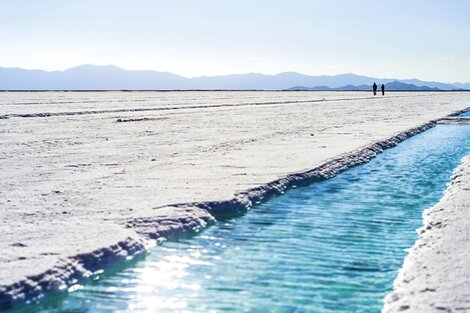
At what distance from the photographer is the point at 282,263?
5.77m

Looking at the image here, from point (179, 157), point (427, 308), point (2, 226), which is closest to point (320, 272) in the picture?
point (427, 308)

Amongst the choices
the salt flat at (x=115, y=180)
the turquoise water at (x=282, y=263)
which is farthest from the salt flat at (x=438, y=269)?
the salt flat at (x=115, y=180)

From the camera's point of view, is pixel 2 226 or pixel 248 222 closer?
pixel 2 226

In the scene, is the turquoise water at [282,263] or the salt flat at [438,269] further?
the turquoise water at [282,263]

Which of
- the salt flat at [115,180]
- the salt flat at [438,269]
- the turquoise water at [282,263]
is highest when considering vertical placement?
the salt flat at [115,180]

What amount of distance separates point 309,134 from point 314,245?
11.6m

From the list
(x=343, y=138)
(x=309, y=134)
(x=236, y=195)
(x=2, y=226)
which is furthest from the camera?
(x=309, y=134)

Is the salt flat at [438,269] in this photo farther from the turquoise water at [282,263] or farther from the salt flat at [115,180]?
the salt flat at [115,180]

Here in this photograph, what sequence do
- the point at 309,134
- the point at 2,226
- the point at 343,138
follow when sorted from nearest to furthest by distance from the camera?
the point at 2,226, the point at 343,138, the point at 309,134

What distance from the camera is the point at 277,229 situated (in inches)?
278

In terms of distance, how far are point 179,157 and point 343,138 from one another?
5.88m

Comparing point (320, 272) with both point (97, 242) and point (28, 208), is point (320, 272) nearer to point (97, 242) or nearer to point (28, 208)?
point (97, 242)

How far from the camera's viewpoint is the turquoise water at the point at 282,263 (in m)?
4.78

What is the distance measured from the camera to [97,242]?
5754 millimetres
